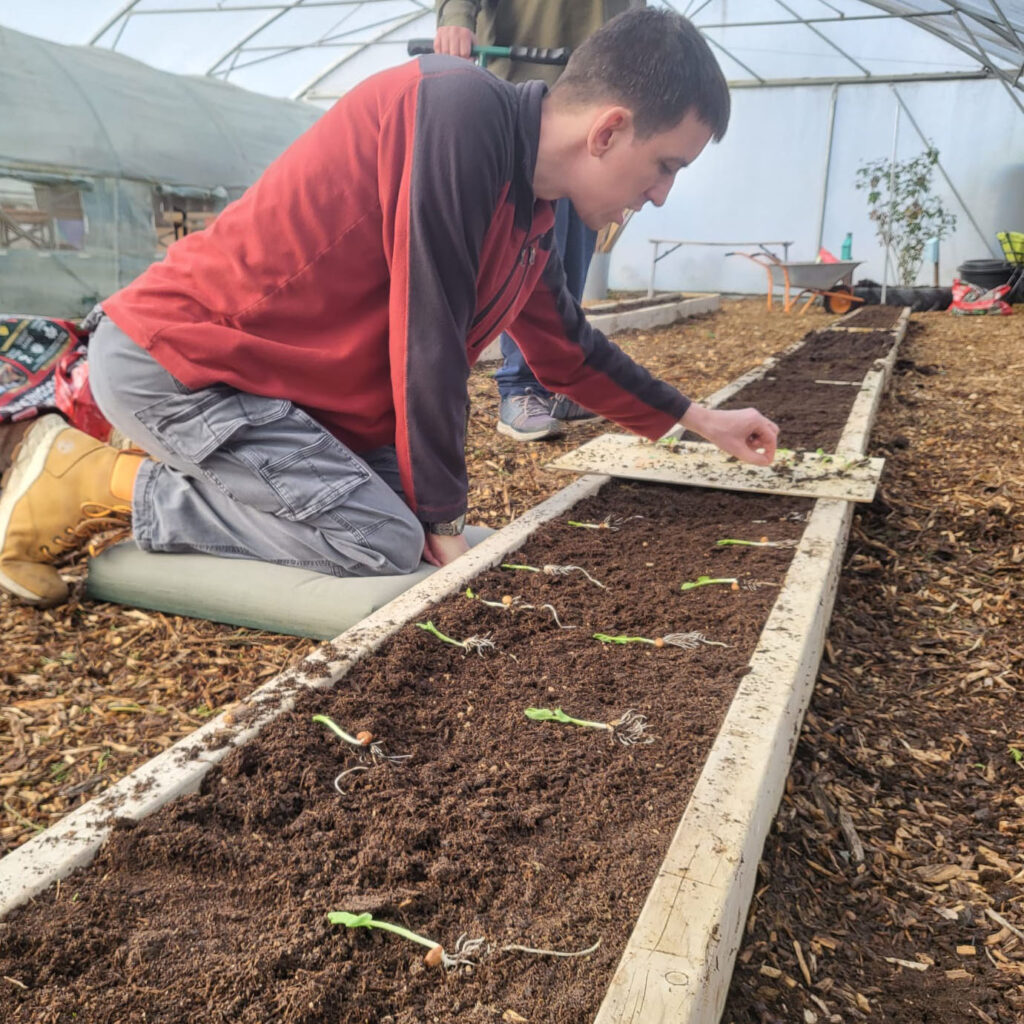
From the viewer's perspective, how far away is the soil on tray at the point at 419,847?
3.33 feet

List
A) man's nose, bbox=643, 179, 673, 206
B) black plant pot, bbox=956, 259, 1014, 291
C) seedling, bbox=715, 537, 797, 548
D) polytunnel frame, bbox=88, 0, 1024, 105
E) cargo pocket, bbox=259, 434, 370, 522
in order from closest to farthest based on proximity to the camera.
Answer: man's nose, bbox=643, 179, 673, 206 → cargo pocket, bbox=259, 434, 370, 522 → seedling, bbox=715, 537, 797, 548 → polytunnel frame, bbox=88, 0, 1024, 105 → black plant pot, bbox=956, 259, 1014, 291

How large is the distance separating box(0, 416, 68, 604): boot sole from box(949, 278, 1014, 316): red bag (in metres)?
10.0

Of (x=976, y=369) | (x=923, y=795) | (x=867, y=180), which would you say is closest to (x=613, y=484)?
(x=923, y=795)

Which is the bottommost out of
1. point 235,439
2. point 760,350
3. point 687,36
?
point 760,350

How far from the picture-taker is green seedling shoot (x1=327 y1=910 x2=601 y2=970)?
106cm

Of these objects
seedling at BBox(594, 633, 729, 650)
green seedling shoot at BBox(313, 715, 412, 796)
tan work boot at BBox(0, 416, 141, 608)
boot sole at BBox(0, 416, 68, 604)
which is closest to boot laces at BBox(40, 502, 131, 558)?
tan work boot at BBox(0, 416, 141, 608)

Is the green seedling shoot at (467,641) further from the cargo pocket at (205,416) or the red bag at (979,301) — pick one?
the red bag at (979,301)

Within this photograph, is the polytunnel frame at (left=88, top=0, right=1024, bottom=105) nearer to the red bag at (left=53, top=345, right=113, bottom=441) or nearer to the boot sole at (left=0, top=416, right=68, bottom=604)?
the red bag at (left=53, top=345, right=113, bottom=441)

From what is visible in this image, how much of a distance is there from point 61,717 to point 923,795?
1.75m

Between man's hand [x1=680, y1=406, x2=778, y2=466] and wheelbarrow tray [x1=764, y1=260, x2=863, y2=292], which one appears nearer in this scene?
man's hand [x1=680, y1=406, x2=778, y2=466]

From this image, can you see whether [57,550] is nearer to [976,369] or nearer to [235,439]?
[235,439]

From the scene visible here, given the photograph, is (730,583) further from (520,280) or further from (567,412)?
(567,412)

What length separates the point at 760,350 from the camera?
7281mm

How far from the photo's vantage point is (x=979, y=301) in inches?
395
